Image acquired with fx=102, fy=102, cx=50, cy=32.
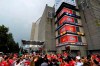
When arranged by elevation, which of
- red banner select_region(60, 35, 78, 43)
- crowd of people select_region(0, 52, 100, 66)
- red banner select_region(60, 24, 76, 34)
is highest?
red banner select_region(60, 24, 76, 34)

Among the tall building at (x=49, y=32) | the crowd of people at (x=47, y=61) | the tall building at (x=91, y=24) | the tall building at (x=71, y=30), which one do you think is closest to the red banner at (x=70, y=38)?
the tall building at (x=71, y=30)

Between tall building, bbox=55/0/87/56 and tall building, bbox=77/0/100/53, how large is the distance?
1.53m

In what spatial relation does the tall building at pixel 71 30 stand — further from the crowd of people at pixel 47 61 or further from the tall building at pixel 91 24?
the crowd of people at pixel 47 61

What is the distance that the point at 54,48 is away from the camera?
1346 inches

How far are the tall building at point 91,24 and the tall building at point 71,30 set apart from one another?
1535mm

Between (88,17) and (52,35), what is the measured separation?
13.2 meters

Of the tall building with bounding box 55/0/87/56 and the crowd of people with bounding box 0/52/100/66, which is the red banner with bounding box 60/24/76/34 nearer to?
the tall building with bounding box 55/0/87/56

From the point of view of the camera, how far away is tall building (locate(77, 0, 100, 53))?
25391mm

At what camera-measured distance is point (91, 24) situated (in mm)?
27453

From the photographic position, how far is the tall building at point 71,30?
87.6 feet

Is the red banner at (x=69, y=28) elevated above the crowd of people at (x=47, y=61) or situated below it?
above

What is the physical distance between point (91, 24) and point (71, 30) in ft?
18.0

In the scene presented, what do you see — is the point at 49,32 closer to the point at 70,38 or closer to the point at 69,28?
the point at 69,28

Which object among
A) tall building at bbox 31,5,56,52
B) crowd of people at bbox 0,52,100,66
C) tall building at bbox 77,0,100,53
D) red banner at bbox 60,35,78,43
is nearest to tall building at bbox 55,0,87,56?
red banner at bbox 60,35,78,43
